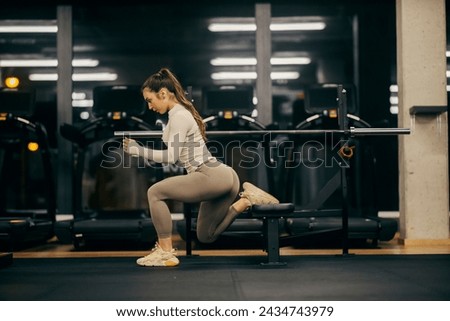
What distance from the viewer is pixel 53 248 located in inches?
223

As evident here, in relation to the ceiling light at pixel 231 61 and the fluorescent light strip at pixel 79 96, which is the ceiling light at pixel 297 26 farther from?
the fluorescent light strip at pixel 79 96

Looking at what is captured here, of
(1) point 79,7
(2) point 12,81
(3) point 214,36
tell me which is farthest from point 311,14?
(2) point 12,81

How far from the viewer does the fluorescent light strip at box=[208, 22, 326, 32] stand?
289 inches

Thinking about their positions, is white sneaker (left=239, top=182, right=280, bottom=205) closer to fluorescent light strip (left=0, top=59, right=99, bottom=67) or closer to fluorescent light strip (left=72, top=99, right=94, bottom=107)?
fluorescent light strip (left=72, top=99, right=94, bottom=107)

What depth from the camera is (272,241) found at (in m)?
4.15

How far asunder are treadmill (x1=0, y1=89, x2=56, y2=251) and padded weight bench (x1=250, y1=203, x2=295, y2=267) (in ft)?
8.19

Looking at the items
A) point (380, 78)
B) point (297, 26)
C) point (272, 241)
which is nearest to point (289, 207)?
point (272, 241)

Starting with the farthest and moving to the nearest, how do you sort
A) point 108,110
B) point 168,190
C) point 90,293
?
point 108,110
point 168,190
point 90,293

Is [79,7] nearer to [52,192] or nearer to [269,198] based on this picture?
[52,192]

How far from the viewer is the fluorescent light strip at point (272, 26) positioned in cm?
734

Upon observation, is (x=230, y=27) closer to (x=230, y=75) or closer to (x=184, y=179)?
(x=230, y=75)

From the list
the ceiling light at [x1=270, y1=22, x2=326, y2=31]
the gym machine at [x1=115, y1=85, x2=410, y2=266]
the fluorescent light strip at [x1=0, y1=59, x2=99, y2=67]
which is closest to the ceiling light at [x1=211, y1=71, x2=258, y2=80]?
the ceiling light at [x1=270, y1=22, x2=326, y2=31]

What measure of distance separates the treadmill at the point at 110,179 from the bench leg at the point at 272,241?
57.6 inches
